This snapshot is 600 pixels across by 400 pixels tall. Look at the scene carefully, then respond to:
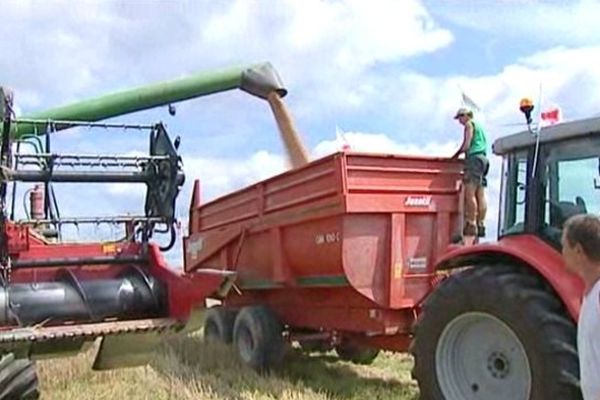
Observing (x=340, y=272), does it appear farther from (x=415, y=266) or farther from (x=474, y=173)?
(x=474, y=173)

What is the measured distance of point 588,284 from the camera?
2.35 m

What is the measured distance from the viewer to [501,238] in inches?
196

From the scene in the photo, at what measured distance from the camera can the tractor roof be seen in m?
4.45

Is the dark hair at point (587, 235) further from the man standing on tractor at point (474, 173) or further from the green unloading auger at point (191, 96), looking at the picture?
the green unloading auger at point (191, 96)

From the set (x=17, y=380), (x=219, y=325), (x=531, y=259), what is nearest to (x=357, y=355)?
(x=219, y=325)

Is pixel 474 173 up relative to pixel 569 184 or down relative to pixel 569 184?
up

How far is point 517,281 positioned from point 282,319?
305 centimetres

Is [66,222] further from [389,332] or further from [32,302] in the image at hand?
[389,332]

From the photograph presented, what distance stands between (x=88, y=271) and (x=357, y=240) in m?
1.99

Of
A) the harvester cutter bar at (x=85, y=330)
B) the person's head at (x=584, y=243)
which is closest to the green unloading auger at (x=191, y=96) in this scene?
the harvester cutter bar at (x=85, y=330)

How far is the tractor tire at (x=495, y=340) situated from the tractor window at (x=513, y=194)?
329 mm

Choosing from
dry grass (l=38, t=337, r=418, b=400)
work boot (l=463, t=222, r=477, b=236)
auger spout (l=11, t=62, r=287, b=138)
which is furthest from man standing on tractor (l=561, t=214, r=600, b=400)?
auger spout (l=11, t=62, r=287, b=138)

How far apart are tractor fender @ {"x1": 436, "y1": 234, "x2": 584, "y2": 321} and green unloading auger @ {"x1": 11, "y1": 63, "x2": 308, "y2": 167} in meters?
Answer: 3.73

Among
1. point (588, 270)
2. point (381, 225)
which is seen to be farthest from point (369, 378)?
point (588, 270)
